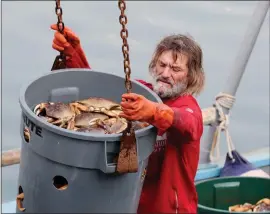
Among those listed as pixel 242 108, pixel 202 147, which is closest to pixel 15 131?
pixel 202 147

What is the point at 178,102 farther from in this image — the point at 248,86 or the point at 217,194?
the point at 248,86

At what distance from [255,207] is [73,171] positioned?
2305mm

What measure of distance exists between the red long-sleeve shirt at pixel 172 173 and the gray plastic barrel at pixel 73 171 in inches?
14.6

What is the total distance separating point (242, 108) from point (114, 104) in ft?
13.1

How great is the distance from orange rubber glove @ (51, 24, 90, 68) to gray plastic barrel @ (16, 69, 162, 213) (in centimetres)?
32

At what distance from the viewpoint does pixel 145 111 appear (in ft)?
9.42

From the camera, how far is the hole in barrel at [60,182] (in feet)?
9.46

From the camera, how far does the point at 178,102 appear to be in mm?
3408

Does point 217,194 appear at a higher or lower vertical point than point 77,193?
lower

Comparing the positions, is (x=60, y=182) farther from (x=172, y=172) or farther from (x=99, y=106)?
(x=172, y=172)

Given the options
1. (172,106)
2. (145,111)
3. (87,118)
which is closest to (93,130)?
(87,118)

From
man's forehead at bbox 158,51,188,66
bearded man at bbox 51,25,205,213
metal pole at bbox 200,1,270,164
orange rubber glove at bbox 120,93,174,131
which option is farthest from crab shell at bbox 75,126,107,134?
metal pole at bbox 200,1,270,164

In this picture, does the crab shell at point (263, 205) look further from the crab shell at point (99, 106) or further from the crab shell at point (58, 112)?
the crab shell at point (58, 112)

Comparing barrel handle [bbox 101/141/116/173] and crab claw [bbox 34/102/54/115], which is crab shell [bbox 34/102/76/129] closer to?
crab claw [bbox 34/102/54/115]
